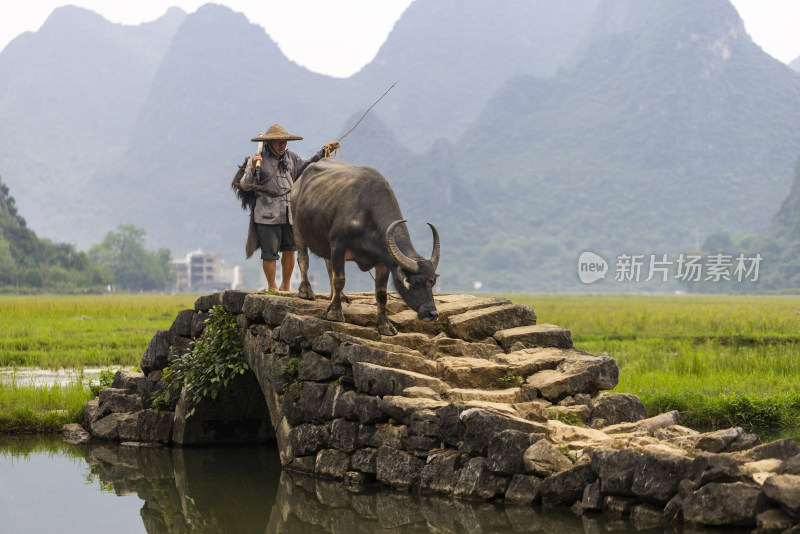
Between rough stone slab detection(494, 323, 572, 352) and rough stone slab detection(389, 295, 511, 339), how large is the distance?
0.27 meters

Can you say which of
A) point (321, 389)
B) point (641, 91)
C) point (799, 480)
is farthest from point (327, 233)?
point (641, 91)

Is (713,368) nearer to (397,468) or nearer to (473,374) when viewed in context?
(473,374)

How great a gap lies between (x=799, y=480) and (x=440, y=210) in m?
155

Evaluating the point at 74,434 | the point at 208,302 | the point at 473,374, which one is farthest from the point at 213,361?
the point at 473,374

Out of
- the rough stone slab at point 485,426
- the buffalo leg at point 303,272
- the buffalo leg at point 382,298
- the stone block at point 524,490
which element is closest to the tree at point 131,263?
the buffalo leg at point 303,272

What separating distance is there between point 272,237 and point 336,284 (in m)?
2.30

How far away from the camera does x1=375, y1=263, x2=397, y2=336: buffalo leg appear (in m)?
9.05

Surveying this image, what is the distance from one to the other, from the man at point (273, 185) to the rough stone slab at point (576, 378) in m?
3.75

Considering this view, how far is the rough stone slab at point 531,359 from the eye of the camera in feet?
29.1

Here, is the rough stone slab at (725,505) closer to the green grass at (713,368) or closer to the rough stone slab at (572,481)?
the rough stone slab at (572,481)

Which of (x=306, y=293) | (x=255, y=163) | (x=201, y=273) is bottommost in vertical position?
(x=306, y=293)

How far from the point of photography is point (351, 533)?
7184 millimetres

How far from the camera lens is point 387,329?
364 inches

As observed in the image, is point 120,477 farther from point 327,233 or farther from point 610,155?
point 610,155
